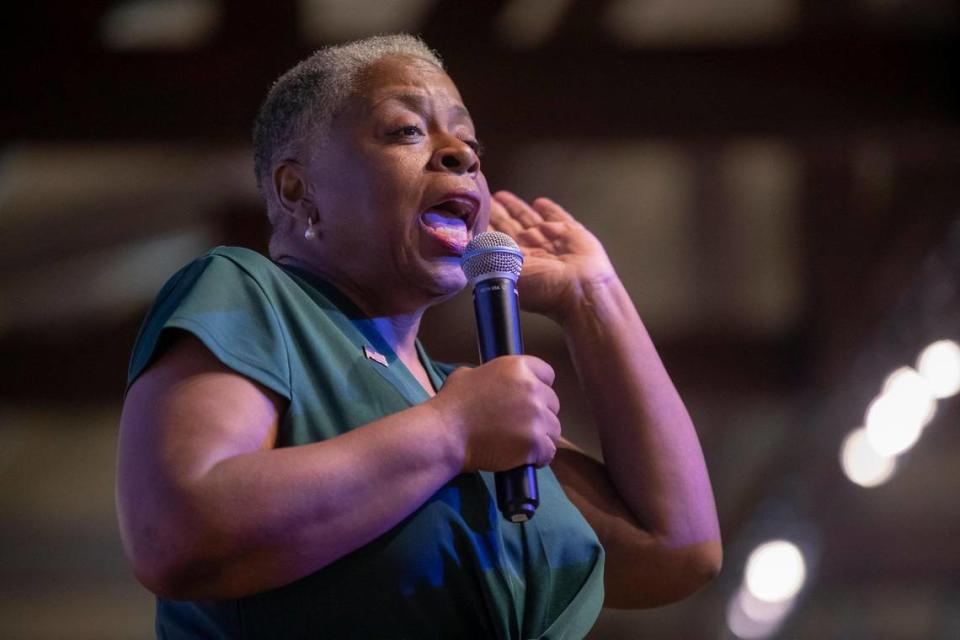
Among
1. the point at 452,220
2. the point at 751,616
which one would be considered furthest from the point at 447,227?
the point at 751,616

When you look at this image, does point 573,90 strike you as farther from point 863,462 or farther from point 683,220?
point 863,462

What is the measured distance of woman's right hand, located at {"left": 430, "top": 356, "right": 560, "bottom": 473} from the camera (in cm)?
116

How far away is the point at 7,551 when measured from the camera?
251 cm

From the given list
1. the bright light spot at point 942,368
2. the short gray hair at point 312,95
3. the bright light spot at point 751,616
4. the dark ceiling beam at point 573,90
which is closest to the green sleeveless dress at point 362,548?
the short gray hair at point 312,95

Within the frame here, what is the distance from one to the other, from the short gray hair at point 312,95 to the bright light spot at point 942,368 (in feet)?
7.06

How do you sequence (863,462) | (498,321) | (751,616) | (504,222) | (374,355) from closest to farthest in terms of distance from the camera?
(498,321) → (374,355) → (504,222) → (751,616) → (863,462)

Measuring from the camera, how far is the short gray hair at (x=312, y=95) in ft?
5.41

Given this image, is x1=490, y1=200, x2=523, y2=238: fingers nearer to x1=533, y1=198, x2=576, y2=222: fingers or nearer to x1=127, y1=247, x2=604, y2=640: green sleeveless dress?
x1=533, y1=198, x2=576, y2=222: fingers

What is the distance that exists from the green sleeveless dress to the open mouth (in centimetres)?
19

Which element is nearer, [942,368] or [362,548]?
[362,548]

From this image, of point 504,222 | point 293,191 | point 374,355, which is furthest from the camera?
point 504,222

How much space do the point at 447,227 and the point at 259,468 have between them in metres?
0.56

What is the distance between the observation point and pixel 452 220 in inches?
61.0

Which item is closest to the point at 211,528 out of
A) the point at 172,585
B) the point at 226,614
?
the point at 172,585
